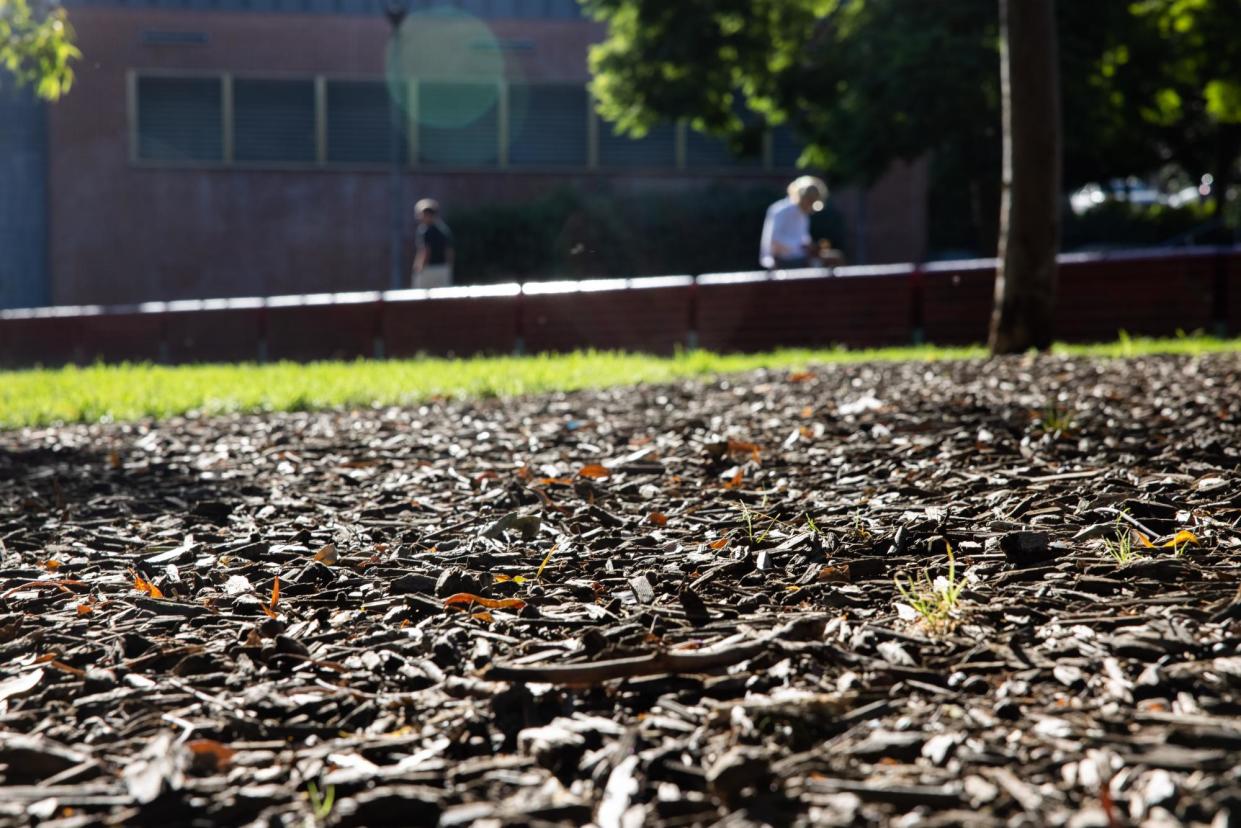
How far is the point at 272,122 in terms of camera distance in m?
31.3

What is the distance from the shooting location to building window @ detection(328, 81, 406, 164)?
104 feet

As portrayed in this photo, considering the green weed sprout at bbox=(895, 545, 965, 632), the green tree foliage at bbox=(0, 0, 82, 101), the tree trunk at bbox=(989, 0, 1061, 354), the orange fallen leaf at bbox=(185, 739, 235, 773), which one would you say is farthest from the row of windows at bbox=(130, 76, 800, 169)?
the orange fallen leaf at bbox=(185, 739, 235, 773)

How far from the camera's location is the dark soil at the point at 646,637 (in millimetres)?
2131

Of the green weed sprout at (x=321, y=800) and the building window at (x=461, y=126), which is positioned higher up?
the building window at (x=461, y=126)

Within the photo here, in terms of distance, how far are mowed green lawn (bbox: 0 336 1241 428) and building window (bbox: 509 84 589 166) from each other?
63.0ft

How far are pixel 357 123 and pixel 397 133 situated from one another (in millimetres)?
4114

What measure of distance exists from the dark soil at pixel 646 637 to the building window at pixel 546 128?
2725 centimetres

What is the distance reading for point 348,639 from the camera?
3066 millimetres

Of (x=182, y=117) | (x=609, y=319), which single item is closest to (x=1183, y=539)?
(x=609, y=319)

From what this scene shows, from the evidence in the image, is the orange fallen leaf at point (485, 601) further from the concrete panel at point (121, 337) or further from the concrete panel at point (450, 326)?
the concrete panel at point (121, 337)

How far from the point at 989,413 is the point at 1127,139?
72.4 ft

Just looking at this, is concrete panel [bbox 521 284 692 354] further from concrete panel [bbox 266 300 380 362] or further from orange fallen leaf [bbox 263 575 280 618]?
orange fallen leaf [bbox 263 575 280 618]

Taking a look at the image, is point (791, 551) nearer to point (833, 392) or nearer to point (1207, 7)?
point (833, 392)

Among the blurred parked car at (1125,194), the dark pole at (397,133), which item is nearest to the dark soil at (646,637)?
the dark pole at (397,133)
